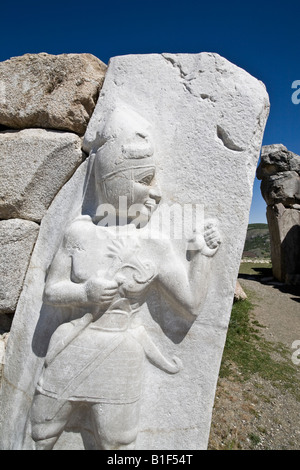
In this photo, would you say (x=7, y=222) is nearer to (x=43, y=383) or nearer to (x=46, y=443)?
(x=43, y=383)

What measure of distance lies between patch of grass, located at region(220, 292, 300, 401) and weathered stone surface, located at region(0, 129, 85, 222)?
10.5 feet

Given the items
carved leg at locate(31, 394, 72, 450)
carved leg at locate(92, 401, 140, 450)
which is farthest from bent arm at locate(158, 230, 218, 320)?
carved leg at locate(31, 394, 72, 450)

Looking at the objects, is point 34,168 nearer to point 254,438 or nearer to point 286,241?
point 254,438

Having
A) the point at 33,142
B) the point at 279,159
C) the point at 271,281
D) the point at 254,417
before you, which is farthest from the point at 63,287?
the point at 279,159

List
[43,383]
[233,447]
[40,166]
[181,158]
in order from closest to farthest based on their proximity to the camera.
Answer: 1. [43,383]
2. [181,158]
3. [40,166]
4. [233,447]

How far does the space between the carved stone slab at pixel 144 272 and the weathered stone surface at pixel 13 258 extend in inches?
3.8

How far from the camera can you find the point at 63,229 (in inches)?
75.5

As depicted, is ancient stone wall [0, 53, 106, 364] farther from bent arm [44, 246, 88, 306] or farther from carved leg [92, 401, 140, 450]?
carved leg [92, 401, 140, 450]

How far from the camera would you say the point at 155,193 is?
1791 mm

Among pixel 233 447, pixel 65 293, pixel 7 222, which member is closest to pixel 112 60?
pixel 7 222

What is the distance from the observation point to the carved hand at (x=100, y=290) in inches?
61.6

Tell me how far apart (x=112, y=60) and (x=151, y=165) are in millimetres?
904

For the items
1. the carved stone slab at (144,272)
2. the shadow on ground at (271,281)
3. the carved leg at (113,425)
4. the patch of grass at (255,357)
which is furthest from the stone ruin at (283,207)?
the carved leg at (113,425)
